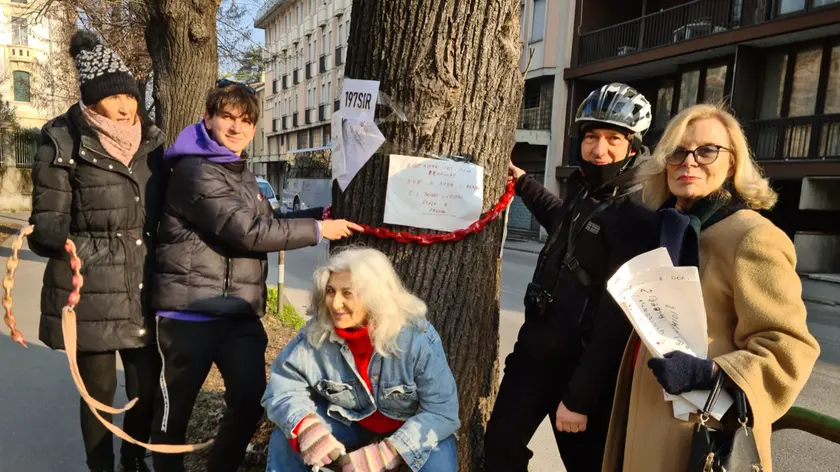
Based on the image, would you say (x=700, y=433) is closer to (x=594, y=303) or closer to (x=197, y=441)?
(x=594, y=303)

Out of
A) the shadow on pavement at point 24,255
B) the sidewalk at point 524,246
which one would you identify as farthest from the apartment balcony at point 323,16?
the shadow on pavement at point 24,255

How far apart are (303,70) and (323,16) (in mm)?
4733

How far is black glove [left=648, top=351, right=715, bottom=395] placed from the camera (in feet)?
4.93

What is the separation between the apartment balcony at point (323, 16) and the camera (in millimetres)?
35463

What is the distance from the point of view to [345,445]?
2.20 metres

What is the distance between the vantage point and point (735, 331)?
5.24 ft

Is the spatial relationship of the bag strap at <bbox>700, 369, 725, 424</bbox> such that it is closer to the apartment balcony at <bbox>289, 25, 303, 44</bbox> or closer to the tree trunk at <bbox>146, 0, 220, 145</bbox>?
the tree trunk at <bbox>146, 0, 220, 145</bbox>

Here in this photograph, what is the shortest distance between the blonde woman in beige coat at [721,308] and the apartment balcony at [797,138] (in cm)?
1158

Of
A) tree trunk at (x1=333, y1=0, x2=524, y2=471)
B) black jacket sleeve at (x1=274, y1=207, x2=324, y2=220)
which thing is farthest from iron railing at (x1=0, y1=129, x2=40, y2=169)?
tree trunk at (x1=333, y1=0, x2=524, y2=471)

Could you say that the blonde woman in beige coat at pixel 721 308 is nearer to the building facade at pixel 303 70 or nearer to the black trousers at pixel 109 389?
the black trousers at pixel 109 389

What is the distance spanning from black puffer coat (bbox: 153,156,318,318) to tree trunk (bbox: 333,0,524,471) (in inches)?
14.5

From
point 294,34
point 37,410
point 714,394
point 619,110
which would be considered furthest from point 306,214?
point 294,34

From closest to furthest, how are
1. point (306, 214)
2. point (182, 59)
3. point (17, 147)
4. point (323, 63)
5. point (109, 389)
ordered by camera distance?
point (109, 389)
point (306, 214)
point (182, 59)
point (17, 147)
point (323, 63)

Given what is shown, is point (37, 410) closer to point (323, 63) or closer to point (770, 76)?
point (770, 76)
